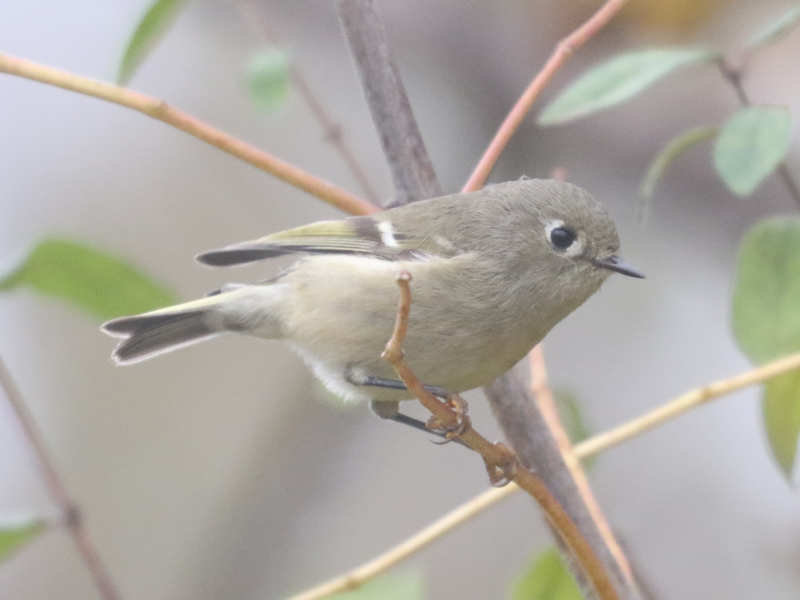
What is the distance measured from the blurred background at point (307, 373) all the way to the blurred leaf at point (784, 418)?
1.22 meters

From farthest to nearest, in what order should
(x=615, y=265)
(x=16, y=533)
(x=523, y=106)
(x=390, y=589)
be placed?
(x=615, y=265) < (x=16, y=533) < (x=523, y=106) < (x=390, y=589)

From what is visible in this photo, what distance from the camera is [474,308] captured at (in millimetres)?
1381

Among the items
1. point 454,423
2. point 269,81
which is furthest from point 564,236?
point 454,423

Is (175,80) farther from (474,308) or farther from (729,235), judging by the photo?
(474,308)

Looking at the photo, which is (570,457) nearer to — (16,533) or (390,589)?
(390,589)

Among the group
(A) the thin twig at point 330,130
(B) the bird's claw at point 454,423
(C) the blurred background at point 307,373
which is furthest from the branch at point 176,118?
(C) the blurred background at point 307,373

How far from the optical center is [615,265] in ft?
4.69

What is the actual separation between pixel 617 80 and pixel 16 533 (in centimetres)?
90

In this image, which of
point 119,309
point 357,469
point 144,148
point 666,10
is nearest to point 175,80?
point 144,148

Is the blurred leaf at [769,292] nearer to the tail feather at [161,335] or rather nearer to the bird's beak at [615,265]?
the bird's beak at [615,265]

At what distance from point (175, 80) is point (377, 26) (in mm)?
2894

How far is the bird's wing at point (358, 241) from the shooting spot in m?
1.48

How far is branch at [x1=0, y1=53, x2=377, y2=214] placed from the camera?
3.63 feet

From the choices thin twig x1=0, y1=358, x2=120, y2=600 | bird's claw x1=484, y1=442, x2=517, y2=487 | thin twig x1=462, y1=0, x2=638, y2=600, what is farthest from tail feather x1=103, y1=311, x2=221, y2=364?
bird's claw x1=484, y1=442, x2=517, y2=487
